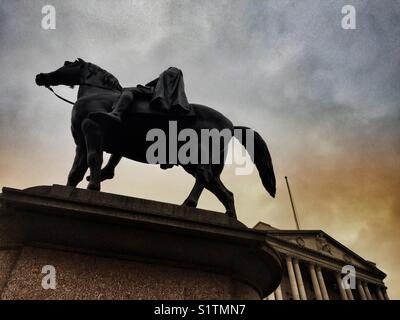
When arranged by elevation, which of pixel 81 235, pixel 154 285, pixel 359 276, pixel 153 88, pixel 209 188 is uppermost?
pixel 359 276

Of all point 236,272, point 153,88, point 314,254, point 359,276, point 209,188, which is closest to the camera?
point 236,272

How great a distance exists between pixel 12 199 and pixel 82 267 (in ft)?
3.00

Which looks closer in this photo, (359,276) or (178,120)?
(178,120)

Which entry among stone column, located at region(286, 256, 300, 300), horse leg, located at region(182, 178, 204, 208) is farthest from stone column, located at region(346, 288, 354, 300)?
horse leg, located at region(182, 178, 204, 208)

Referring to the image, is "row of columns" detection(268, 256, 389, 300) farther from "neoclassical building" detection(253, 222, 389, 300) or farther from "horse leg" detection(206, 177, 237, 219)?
"horse leg" detection(206, 177, 237, 219)

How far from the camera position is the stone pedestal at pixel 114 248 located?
3350mm

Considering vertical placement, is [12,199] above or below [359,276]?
below

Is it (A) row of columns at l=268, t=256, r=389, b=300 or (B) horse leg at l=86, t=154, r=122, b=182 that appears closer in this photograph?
(B) horse leg at l=86, t=154, r=122, b=182

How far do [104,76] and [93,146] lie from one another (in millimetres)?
1658

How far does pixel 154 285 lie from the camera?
3.55m

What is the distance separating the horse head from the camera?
5.89m
